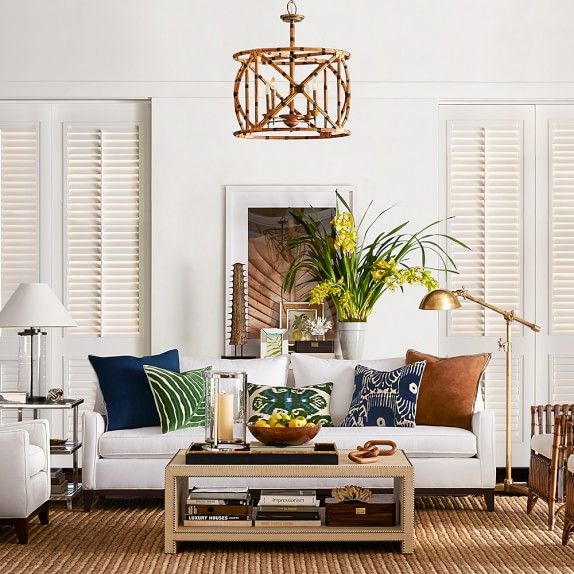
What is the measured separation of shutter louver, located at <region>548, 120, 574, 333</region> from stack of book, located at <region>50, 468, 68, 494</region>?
3538 millimetres

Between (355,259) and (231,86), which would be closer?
(355,259)

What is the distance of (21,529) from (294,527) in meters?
1.35

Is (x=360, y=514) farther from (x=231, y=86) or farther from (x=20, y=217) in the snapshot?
(x=20, y=217)

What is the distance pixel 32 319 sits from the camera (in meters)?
5.89

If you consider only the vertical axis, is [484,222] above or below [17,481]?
above

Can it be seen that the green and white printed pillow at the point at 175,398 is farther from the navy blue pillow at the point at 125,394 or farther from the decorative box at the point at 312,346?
the decorative box at the point at 312,346

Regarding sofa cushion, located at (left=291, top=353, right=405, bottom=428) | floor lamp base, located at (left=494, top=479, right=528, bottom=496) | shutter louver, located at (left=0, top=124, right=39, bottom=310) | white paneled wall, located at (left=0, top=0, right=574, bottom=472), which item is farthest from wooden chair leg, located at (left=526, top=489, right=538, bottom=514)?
shutter louver, located at (left=0, top=124, right=39, bottom=310)

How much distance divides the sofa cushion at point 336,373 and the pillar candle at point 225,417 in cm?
126

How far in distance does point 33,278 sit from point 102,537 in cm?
259

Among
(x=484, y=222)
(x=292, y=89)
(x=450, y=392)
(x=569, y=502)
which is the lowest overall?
(x=569, y=502)

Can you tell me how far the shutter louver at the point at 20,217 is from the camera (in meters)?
7.18

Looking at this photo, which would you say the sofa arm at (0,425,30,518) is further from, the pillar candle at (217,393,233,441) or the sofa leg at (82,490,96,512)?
the pillar candle at (217,393,233,441)

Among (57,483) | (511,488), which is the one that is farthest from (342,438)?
(57,483)

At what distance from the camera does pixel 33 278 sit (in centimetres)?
719
